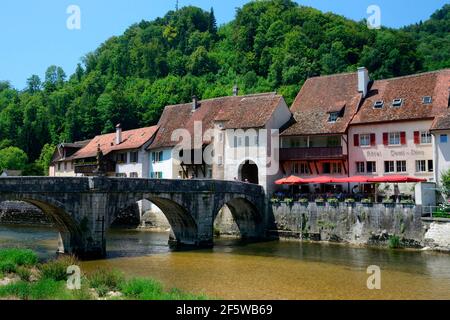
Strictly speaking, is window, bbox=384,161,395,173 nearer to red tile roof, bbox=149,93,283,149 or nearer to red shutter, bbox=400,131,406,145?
red shutter, bbox=400,131,406,145

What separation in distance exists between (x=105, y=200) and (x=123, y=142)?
3172 centimetres

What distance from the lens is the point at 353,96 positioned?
168 feet

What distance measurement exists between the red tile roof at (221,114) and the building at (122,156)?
1.81 meters

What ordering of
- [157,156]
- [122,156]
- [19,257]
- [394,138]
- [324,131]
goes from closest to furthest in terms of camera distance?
[19,257] → [394,138] → [324,131] → [157,156] → [122,156]

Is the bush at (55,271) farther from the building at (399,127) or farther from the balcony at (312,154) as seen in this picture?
the building at (399,127)

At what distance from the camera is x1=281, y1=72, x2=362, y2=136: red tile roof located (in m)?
49.4

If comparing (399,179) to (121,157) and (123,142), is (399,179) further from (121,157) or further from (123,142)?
(123,142)

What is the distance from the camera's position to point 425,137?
146ft

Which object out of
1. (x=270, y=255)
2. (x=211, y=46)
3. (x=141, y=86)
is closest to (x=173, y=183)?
(x=270, y=255)

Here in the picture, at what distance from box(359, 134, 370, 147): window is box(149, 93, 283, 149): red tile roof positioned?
863 cm

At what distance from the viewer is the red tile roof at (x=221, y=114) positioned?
50875 mm

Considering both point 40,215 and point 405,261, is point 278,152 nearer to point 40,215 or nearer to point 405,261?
point 405,261

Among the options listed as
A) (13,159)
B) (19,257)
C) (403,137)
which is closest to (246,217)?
(403,137)

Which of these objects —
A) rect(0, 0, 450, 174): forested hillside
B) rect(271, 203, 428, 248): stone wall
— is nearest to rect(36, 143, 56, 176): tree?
rect(0, 0, 450, 174): forested hillside
